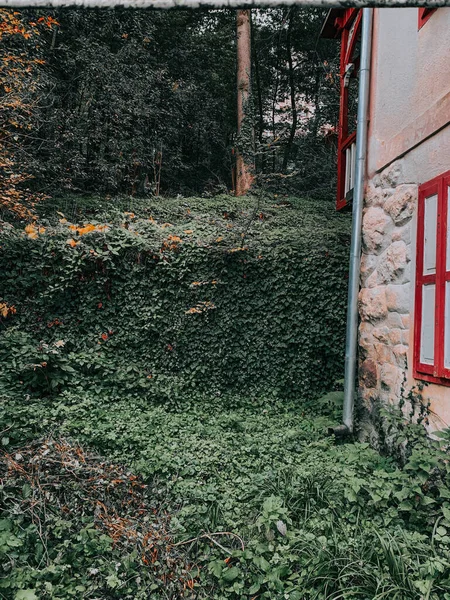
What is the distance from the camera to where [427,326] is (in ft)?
10.7

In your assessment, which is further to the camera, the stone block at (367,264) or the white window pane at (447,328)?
the stone block at (367,264)

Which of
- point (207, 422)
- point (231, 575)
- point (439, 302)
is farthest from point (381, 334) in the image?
point (231, 575)

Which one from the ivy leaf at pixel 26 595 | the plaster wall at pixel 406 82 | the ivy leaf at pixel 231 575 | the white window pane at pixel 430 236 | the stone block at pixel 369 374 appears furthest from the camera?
the stone block at pixel 369 374

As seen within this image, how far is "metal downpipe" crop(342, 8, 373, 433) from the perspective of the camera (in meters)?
4.38

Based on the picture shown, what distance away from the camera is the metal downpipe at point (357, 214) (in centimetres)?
438

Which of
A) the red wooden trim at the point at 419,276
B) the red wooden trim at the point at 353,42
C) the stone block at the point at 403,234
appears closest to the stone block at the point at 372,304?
the stone block at the point at 403,234

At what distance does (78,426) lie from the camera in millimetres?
4387

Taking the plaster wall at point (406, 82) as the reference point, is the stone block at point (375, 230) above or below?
below

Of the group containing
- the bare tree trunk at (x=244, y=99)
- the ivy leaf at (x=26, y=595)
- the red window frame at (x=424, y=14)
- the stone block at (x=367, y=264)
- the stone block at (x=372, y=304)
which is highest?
the bare tree trunk at (x=244, y=99)

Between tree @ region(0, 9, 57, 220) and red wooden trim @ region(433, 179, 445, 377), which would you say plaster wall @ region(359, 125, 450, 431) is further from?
tree @ region(0, 9, 57, 220)

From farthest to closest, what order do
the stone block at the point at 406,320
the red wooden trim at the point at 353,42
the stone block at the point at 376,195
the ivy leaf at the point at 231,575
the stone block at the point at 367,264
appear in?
the red wooden trim at the point at 353,42
the stone block at the point at 367,264
the stone block at the point at 376,195
the stone block at the point at 406,320
the ivy leaf at the point at 231,575

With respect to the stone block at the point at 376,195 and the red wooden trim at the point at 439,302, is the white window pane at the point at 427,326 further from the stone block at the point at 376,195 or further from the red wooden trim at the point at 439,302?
the stone block at the point at 376,195

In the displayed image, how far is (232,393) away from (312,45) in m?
13.8

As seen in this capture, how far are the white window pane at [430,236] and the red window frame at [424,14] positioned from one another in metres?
1.39
